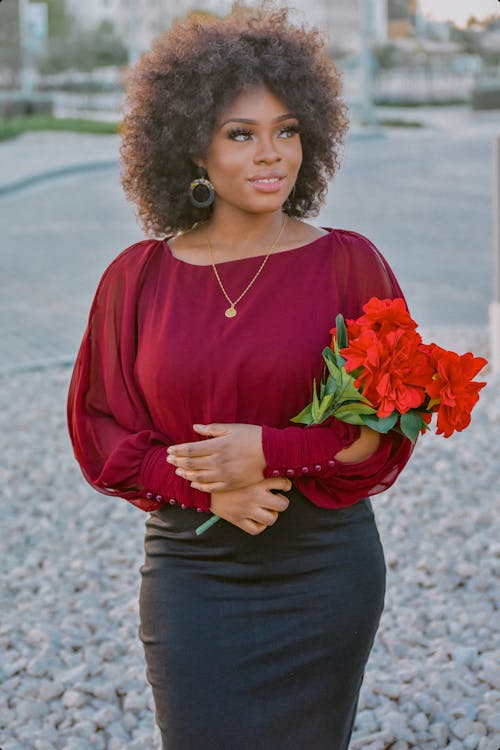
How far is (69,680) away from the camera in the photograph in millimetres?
3898

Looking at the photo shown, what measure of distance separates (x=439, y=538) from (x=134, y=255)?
9.27 feet

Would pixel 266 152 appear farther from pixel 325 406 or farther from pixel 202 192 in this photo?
pixel 325 406

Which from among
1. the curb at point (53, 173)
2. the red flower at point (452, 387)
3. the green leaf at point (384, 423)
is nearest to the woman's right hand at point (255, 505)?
the green leaf at point (384, 423)

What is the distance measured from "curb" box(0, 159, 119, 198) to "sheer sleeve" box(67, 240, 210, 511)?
53.7 ft

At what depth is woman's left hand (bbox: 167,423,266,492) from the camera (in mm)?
2367

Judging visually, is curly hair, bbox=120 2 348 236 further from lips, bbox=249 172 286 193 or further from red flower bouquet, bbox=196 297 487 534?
→ red flower bouquet, bbox=196 297 487 534

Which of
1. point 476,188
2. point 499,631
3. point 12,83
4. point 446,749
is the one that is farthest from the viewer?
point 12,83

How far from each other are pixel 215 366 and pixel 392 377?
38cm

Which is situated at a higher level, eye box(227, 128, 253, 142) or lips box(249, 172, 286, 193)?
eye box(227, 128, 253, 142)

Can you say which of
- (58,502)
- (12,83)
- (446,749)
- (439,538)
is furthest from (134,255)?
→ (12,83)

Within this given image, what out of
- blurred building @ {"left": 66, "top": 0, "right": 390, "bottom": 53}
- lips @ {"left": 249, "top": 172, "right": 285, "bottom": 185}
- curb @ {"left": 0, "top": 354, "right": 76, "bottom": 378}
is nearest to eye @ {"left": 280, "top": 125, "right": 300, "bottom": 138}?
lips @ {"left": 249, "top": 172, "right": 285, "bottom": 185}

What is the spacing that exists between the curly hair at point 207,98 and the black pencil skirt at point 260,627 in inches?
30.7

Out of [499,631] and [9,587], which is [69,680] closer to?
[9,587]

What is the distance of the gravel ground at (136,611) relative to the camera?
11.9 ft
